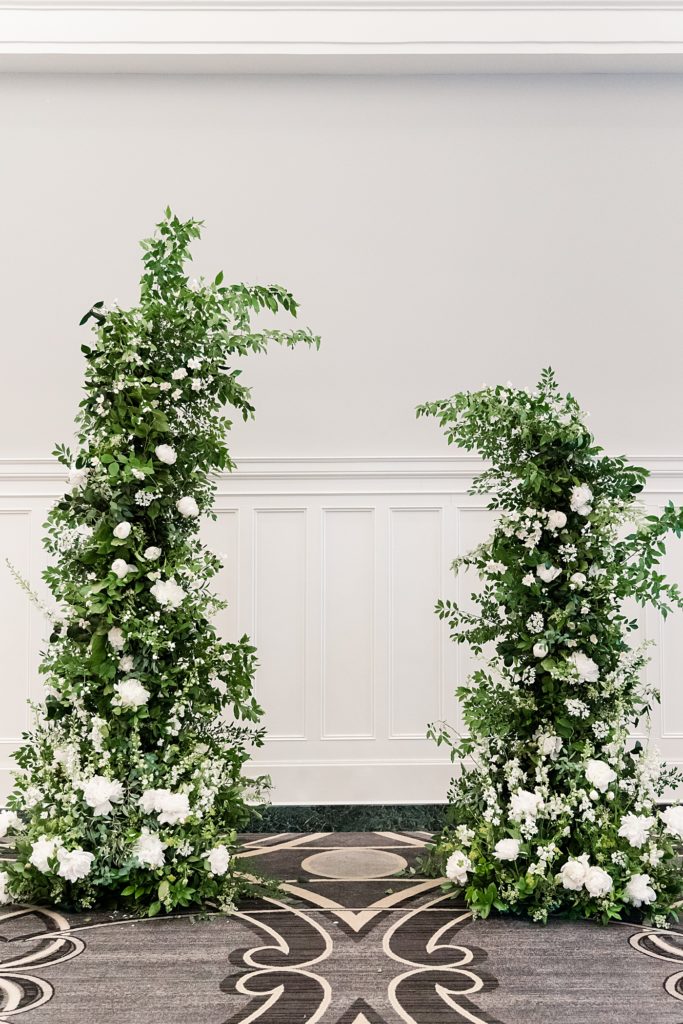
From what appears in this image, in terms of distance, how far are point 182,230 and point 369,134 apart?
3.15ft

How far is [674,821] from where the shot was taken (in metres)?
2.15

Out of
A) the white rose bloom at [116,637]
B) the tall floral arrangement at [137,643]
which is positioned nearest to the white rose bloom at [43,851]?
the tall floral arrangement at [137,643]

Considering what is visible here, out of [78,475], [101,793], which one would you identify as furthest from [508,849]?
[78,475]

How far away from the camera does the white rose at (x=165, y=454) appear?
2.21 m

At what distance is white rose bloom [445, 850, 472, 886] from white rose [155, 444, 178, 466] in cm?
130

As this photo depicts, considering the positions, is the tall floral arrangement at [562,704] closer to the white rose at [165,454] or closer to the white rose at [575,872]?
the white rose at [575,872]

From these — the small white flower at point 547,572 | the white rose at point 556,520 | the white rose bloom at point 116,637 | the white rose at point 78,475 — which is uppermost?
the white rose at point 78,475

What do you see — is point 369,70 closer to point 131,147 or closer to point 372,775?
point 131,147
